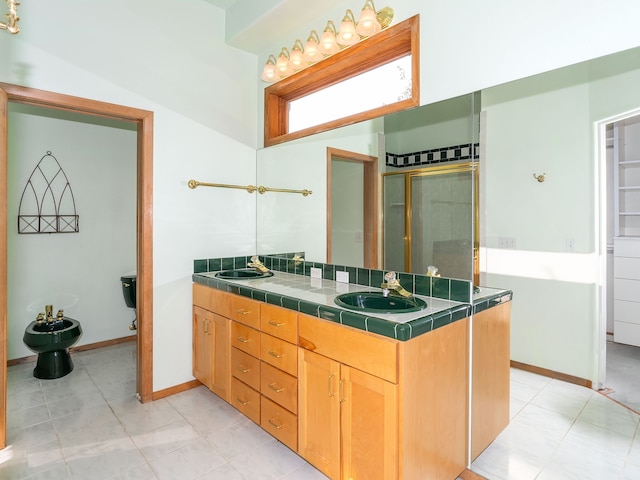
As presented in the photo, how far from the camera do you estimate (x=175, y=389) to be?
2.71 meters

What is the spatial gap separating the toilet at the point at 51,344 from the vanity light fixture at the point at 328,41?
2568 mm

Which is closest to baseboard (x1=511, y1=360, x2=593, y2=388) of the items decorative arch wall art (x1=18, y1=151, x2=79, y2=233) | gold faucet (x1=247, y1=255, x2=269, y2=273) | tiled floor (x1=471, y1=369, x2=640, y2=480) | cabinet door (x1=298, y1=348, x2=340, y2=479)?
tiled floor (x1=471, y1=369, x2=640, y2=480)

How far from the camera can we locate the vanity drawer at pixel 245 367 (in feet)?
6.99

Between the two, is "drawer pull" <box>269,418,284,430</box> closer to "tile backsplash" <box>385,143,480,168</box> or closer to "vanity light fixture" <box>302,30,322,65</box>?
"tile backsplash" <box>385,143,480,168</box>

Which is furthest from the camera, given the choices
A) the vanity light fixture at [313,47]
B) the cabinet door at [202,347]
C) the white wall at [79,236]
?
the white wall at [79,236]

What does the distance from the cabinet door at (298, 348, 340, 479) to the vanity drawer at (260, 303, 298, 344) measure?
0.36ft

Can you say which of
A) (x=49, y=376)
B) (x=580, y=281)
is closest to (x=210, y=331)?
(x=49, y=376)

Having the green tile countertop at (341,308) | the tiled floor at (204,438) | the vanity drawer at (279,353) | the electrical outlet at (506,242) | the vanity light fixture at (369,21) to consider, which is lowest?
the tiled floor at (204,438)

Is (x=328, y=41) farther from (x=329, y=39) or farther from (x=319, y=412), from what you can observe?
(x=319, y=412)

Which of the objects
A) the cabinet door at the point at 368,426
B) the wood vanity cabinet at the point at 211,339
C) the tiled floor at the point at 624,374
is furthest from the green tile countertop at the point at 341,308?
the tiled floor at the point at 624,374

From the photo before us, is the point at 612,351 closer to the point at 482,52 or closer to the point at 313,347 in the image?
the point at 313,347

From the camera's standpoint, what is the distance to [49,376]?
2943 millimetres

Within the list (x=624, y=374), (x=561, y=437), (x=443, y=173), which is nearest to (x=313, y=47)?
(x=443, y=173)

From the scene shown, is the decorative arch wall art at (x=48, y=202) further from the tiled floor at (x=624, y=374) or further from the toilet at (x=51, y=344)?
the tiled floor at (x=624, y=374)
